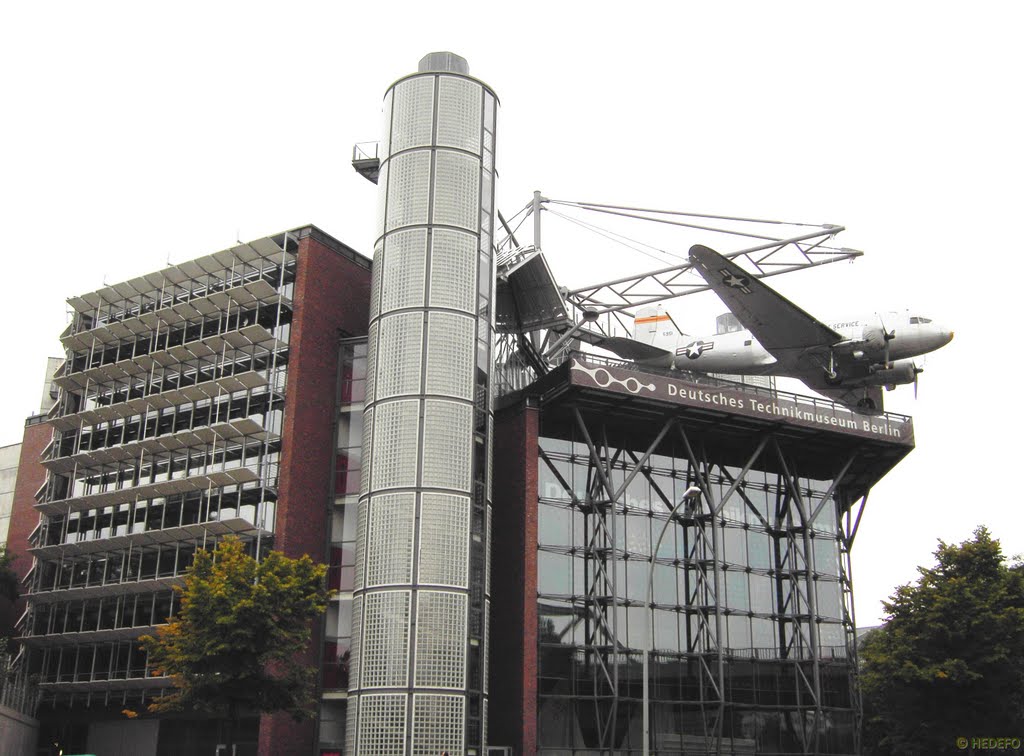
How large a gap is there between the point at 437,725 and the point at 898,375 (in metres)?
26.9

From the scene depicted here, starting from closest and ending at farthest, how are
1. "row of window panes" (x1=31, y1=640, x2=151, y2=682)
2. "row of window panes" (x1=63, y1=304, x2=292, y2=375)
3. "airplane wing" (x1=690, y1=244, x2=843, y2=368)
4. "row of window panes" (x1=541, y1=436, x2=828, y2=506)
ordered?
"row of window panes" (x1=31, y1=640, x2=151, y2=682) → "airplane wing" (x1=690, y1=244, x2=843, y2=368) → "row of window panes" (x1=541, y1=436, x2=828, y2=506) → "row of window panes" (x1=63, y1=304, x2=292, y2=375)

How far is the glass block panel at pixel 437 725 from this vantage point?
40.5m

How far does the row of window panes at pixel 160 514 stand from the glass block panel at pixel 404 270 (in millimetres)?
9544

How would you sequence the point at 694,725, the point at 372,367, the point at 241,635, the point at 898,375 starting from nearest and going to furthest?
1. the point at 241,635
2. the point at 372,367
3. the point at 694,725
4. the point at 898,375

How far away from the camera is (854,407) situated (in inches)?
2112

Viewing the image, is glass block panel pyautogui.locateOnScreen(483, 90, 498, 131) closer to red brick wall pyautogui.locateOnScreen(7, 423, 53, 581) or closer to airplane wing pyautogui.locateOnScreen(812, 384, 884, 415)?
airplane wing pyautogui.locateOnScreen(812, 384, 884, 415)

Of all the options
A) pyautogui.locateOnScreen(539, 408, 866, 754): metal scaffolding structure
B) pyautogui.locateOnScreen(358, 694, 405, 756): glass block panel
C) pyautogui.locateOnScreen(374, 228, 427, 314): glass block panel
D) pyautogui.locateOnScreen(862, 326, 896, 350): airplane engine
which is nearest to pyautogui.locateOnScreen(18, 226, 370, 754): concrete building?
pyautogui.locateOnScreen(358, 694, 405, 756): glass block panel

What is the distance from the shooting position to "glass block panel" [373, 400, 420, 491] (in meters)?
43.8

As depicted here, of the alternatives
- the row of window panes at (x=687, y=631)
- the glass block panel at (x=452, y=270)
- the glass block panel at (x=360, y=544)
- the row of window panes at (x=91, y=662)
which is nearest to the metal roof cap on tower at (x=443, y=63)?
the glass block panel at (x=452, y=270)

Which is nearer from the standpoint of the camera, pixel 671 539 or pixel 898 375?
pixel 671 539

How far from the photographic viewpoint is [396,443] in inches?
1747

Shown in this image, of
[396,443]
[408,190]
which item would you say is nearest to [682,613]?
[396,443]

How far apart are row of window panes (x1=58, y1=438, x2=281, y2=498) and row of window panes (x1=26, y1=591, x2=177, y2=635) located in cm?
508

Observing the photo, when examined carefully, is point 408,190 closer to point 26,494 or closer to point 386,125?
point 386,125
